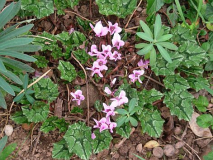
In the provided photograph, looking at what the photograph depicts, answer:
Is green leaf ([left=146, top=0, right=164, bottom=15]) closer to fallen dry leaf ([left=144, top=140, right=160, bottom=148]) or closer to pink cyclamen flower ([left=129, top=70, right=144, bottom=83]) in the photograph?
pink cyclamen flower ([left=129, top=70, right=144, bottom=83])

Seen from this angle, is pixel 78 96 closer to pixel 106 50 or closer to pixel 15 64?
pixel 106 50

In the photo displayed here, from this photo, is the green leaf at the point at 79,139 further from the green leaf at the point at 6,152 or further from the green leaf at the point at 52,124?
the green leaf at the point at 6,152

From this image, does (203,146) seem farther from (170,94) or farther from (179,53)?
(179,53)

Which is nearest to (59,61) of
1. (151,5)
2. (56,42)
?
(56,42)

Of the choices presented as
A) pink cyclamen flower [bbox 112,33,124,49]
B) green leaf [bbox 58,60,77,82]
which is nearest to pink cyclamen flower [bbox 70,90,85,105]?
green leaf [bbox 58,60,77,82]

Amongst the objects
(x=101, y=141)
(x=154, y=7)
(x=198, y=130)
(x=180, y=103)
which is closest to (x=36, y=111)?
(x=101, y=141)
